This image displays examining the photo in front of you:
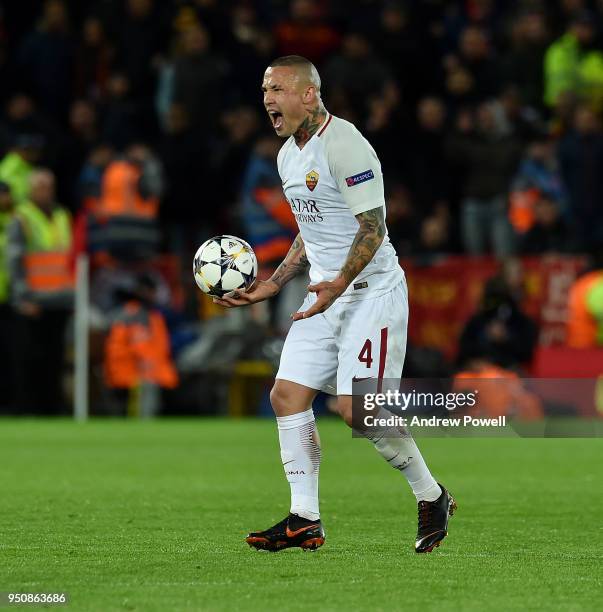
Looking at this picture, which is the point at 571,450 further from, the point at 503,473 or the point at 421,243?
the point at 421,243

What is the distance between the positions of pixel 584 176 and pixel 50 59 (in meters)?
6.83

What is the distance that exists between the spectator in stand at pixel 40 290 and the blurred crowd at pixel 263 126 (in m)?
0.03

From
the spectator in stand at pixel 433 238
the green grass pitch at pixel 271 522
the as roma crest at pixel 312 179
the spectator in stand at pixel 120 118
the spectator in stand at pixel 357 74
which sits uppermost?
the spectator in stand at pixel 357 74

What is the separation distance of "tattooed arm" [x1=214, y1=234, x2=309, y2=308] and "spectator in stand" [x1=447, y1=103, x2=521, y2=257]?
960 centimetres

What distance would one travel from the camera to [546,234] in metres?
17.0

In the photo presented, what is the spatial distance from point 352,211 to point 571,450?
706 cm

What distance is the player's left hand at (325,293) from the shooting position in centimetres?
705

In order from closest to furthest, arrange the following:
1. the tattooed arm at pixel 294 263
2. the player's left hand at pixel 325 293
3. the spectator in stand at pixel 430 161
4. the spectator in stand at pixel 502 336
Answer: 1. the player's left hand at pixel 325 293
2. the tattooed arm at pixel 294 263
3. the spectator in stand at pixel 502 336
4. the spectator in stand at pixel 430 161

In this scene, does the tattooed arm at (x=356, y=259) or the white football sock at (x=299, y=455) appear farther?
the white football sock at (x=299, y=455)

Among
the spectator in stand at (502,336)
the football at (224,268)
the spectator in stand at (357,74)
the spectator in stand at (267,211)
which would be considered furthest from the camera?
the spectator in stand at (357,74)

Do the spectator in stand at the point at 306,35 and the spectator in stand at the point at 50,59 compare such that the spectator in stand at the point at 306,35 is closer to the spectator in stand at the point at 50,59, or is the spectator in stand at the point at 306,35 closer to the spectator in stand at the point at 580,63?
the spectator in stand at the point at 50,59

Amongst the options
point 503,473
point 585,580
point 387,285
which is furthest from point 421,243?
point 585,580

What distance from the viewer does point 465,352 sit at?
15867 mm

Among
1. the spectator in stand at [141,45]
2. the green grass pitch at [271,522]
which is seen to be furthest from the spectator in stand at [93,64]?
the green grass pitch at [271,522]
